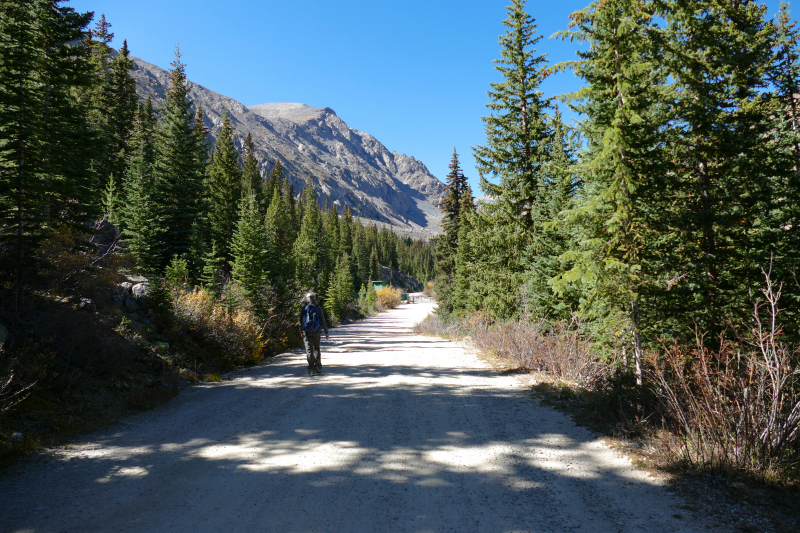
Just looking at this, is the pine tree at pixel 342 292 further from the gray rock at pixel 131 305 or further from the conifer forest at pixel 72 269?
the gray rock at pixel 131 305

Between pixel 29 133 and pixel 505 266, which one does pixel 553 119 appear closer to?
pixel 505 266

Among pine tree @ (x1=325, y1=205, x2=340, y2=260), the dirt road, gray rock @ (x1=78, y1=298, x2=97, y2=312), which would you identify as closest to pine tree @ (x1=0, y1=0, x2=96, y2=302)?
gray rock @ (x1=78, y1=298, x2=97, y2=312)

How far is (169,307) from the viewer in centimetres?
1097

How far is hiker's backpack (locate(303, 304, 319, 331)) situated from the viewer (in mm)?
10179

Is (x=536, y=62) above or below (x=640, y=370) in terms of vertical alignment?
above

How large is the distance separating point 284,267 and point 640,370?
29.7 meters

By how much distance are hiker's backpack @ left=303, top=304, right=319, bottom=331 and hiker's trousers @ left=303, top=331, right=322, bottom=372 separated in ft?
0.46

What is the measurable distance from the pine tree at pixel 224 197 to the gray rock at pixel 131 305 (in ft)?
67.9

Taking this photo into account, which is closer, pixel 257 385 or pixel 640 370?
pixel 640 370

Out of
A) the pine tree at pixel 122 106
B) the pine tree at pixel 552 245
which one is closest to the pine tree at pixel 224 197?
the pine tree at pixel 122 106

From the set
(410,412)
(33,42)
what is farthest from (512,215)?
(33,42)

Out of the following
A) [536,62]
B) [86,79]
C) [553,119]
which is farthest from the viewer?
[536,62]

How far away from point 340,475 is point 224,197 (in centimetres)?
3648

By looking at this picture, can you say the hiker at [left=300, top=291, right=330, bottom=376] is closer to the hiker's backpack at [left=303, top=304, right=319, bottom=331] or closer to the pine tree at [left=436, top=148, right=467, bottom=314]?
the hiker's backpack at [left=303, top=304, right=319, bottom=331]
